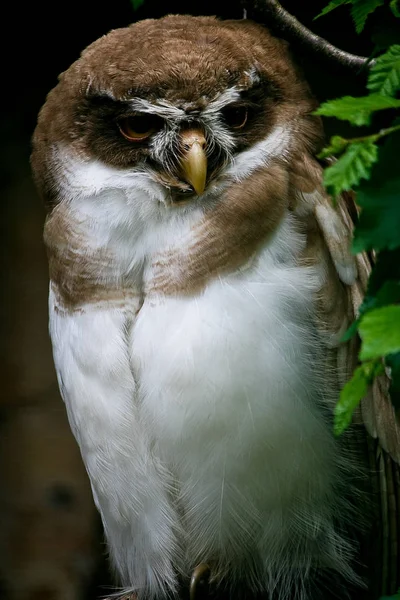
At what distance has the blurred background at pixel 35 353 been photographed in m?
4.20

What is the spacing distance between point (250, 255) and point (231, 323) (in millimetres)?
197

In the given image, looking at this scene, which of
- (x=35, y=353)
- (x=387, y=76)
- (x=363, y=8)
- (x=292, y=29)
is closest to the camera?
(x=387, y=76)

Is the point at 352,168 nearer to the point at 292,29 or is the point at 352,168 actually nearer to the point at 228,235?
the point at 228,235

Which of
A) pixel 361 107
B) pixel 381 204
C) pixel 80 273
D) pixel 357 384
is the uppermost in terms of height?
pixel 361 107

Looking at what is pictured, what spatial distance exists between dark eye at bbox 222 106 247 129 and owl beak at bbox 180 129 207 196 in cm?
10

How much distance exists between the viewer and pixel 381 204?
1.52 meters

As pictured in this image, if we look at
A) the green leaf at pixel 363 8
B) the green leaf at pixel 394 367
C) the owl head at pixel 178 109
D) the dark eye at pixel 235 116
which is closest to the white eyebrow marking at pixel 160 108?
the owl head at pixel 178 109

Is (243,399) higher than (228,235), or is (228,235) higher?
(228,235)

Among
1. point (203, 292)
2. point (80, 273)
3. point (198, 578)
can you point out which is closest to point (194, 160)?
point (203, 292)

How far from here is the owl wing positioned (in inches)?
97.5

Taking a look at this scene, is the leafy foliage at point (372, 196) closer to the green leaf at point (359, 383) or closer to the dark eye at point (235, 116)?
the green leaf at point (359, 383)

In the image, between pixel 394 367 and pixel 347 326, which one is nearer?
pixel 394 367

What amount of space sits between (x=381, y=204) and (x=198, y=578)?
154 cm

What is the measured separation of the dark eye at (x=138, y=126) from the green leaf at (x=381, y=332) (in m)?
1.19
